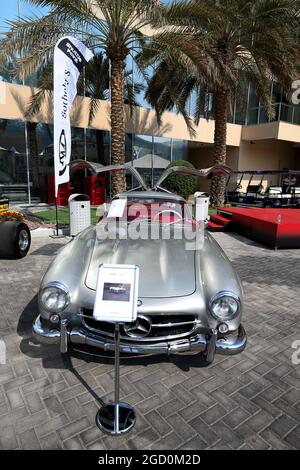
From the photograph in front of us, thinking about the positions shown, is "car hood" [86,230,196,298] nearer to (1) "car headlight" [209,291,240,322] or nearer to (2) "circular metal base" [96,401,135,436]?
(1) "car headlight" [209,291,240,322]

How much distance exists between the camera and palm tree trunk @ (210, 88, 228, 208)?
1230 cm

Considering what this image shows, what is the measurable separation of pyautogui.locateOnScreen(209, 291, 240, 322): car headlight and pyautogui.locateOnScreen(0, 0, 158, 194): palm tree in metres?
8.12

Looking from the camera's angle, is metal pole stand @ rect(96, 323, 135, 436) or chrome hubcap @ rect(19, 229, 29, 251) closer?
metal pole stand @ rect(96, 323, 135, 436)

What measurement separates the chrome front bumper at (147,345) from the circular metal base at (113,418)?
16.1 inches

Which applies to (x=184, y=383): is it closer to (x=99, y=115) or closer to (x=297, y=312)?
(x=297, y=312)

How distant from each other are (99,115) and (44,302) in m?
13.8

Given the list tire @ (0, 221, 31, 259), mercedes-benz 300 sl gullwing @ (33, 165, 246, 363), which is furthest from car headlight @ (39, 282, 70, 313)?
tire @ (0, 221, 31, 259)

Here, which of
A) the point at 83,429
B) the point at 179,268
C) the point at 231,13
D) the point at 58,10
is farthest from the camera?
the point at 231,13

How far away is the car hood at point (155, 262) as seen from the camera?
267 centimetres

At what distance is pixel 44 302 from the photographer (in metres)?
2.63

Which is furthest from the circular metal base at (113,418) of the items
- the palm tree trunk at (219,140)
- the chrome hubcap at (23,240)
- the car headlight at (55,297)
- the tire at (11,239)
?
the palm tree trunk at (219,140)

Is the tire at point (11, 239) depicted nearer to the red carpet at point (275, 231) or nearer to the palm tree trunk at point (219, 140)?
the red carpet at point (275, 231)
